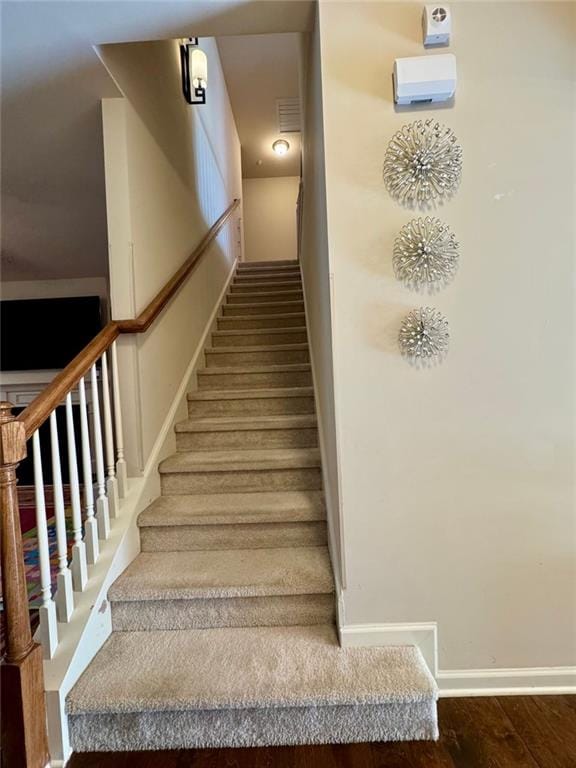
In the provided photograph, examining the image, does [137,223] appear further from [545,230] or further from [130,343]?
[545,230]

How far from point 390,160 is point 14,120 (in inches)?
67.9

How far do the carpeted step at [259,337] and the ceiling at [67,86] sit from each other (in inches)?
44.5

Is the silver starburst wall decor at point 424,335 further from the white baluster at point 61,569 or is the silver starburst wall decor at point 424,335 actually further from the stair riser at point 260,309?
the stair riser at point 260,309

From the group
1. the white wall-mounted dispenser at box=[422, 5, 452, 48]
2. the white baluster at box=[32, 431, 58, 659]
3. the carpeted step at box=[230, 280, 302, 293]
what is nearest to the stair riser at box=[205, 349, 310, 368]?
the carpeted step at box=[230, 280, 302, 293]

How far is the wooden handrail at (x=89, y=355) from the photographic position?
1.29 metres

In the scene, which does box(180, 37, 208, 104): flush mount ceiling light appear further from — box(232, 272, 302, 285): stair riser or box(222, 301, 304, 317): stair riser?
box(232, 272, 302, 285): stair riser

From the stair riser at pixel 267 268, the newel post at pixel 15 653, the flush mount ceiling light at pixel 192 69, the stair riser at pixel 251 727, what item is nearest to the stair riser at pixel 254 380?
the newel post at pixel 15 653

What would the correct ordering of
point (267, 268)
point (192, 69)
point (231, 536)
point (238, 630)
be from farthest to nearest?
point (267, 268) < point (192, 69) < point (231, 536) < point (238, 630)

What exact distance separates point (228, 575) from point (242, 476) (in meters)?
0.55

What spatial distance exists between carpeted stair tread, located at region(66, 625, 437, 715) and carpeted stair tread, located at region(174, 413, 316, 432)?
1.05 metres

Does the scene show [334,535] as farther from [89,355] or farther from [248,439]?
[89,355]

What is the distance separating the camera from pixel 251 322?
360 centimetres

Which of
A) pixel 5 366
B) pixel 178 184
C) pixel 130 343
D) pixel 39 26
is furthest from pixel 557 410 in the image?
pixel 5 366

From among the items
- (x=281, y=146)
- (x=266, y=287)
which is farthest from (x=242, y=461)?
(x=281, y=146)
